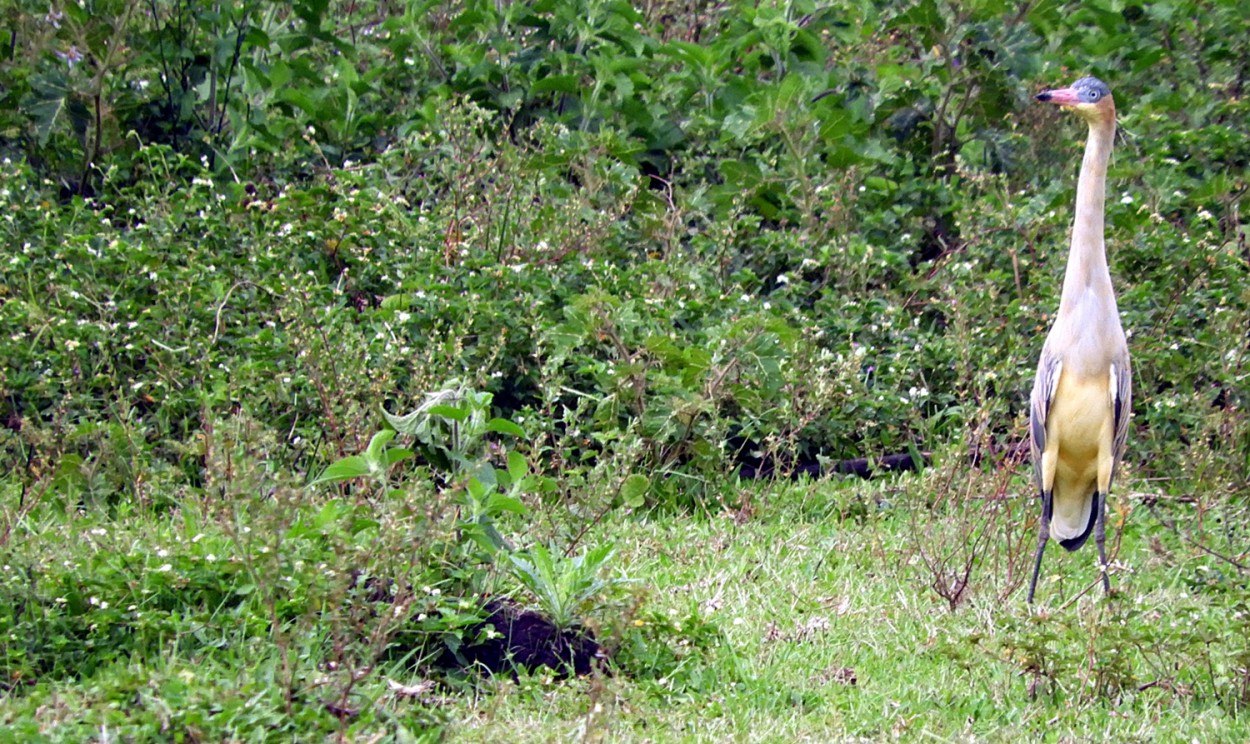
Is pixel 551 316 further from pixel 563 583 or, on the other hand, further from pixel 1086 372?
pixel 563 583

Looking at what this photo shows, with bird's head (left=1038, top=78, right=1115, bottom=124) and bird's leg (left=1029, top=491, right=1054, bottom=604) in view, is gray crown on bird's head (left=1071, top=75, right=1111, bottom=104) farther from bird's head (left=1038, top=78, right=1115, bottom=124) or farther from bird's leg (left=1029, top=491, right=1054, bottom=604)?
bird's leg (left=1029, top=491, right=1054, bottom=604)

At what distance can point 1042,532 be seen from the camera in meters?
5.21

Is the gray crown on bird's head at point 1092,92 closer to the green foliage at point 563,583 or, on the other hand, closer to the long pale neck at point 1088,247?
the long pale neck at point 1088,247

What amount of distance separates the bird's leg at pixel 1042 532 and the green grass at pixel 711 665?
0.25ft

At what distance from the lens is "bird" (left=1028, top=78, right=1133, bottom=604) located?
530 centimetres

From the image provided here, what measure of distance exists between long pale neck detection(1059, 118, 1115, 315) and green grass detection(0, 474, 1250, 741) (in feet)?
3.27

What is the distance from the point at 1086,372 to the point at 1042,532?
0.63 metres

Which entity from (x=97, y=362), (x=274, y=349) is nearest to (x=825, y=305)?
(x=274, y=349)

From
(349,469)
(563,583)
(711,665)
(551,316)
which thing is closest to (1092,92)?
(551,316)

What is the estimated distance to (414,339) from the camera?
6090 mm

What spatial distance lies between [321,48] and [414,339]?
3.45 metres

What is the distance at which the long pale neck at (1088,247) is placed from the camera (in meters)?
5.29

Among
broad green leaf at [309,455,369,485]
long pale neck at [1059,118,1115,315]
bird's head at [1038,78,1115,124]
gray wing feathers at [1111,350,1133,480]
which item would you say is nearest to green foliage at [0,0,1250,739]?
broad green leaf at [309,455,369,485]

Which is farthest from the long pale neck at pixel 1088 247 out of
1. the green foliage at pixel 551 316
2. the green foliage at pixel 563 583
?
the green foliage at pixel 563 583
